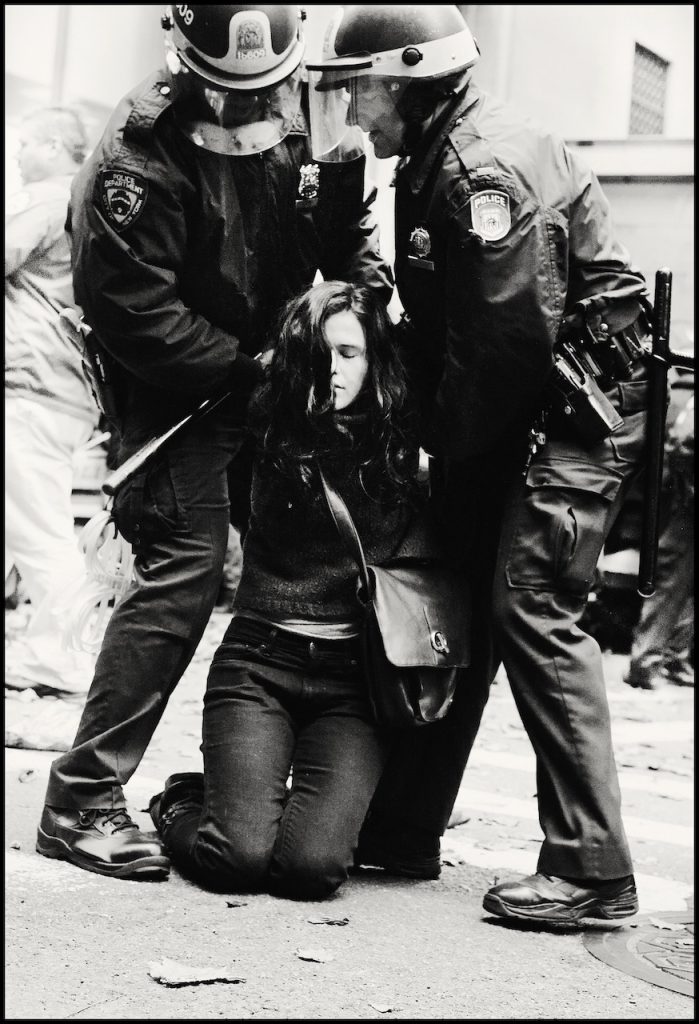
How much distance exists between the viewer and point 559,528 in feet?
10.4

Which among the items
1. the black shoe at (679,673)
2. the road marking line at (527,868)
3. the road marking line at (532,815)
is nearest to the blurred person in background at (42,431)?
the road marking line at (532,815)

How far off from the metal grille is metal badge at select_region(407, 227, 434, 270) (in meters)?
7.37

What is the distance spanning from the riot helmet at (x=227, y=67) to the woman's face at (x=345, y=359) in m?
0.49

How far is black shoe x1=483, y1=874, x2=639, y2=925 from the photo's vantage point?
10.1 ft

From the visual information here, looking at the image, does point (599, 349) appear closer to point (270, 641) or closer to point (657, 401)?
point (657, 401)

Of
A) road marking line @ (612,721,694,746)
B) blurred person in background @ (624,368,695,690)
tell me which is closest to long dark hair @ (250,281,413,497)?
road marking line @ (612,721,694,746)

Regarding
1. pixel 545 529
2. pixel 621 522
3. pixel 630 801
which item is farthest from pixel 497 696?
pixel 545 529

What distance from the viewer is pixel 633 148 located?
352 inches

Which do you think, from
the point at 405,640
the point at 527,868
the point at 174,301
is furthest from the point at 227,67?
the point at 527,868

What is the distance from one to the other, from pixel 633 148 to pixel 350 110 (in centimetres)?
606

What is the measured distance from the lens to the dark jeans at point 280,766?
3164mm

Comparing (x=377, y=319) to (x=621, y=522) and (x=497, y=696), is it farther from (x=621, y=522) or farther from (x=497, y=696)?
(x=497, y=696)

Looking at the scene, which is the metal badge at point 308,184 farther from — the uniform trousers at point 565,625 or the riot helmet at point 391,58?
the uniform trousers at point 565,625

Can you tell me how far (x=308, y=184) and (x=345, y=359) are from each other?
508 millimetres
